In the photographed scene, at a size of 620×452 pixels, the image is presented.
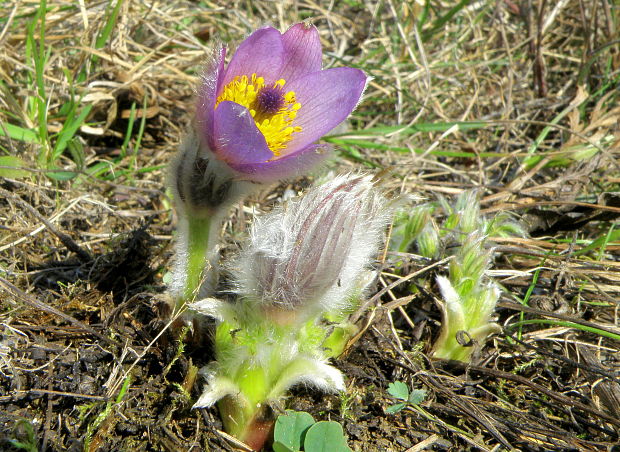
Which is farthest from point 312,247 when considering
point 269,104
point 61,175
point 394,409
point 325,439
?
point 61,175

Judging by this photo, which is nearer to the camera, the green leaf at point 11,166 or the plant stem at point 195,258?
the plant stem at point 195,258

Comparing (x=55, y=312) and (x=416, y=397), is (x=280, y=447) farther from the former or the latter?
(x=55, y=312)

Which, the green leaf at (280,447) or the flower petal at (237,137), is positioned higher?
the flower petal at (237,137)

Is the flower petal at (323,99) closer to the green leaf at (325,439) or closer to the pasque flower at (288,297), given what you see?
the pasque flower at (288,297)

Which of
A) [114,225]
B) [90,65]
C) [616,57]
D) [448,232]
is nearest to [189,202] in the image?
[114,225]

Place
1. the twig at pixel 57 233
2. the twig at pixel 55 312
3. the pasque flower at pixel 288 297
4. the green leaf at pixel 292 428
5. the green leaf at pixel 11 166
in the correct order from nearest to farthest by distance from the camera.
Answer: the pasque flower at pixel 288 297 → the green leaf at pixel 292 428 → the twig at pixel 55 312 → the twig at pixel 57 233 → the green leaf at pixel 11 166

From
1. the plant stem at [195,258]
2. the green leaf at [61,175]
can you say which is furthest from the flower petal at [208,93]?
the green leaf at [61,175]
